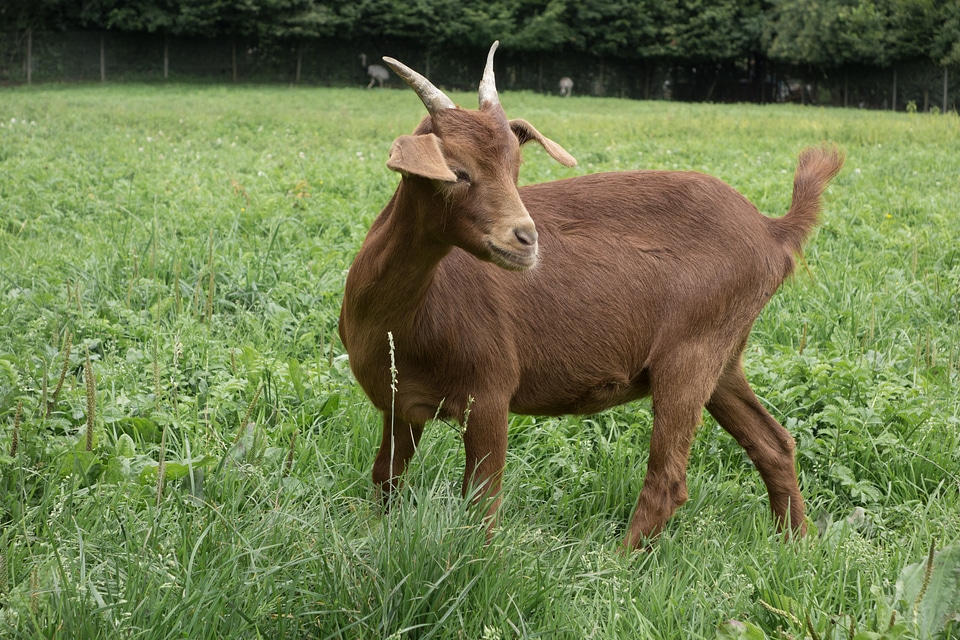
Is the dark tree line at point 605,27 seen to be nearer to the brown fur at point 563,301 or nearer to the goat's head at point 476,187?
the brown fur at point 563,301

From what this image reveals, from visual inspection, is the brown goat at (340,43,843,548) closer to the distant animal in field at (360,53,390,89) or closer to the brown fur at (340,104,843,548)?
the brown fur at (340,104,843,548)

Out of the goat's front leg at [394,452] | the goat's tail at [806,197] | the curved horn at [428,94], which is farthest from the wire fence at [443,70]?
the curved horn at [428,94]

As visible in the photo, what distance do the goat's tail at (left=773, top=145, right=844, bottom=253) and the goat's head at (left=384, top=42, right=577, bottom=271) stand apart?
4.95 ft

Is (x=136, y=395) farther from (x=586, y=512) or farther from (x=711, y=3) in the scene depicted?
(x=711, y=3)

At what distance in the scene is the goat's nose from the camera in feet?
8.84

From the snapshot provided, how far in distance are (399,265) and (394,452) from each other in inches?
31.9

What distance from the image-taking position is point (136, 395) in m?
3.86

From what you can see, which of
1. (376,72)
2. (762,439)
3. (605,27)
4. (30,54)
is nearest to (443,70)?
(376,72)

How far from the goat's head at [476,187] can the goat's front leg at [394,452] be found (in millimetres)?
870

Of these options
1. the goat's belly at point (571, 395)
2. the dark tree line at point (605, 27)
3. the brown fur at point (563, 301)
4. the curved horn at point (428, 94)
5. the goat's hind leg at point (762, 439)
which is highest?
the dark tree line at point (605, 27)

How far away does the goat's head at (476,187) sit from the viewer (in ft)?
8.89

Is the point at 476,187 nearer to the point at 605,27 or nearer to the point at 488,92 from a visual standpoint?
the point at 488,92

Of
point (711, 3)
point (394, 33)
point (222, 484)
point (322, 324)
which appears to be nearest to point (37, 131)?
point (322, 324)

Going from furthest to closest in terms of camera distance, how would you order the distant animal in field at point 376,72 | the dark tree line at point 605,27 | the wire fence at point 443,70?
the distant animal in field at point 376,72 < the dark tree line at point 605,27 < the wire fence at point 443,70
